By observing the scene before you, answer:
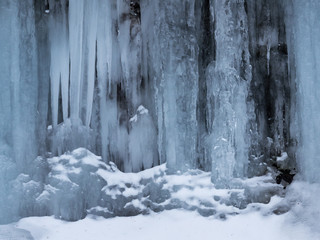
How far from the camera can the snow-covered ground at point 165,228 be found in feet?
32.4

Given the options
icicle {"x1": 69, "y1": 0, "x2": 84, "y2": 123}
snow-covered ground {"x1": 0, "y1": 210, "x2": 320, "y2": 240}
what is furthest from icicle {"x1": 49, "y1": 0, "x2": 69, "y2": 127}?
snow-covered ground {"x1": 0, "y1": 210, "x2": 320, "y2": 240}

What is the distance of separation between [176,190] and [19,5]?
504 centimetres

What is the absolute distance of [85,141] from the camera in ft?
39.3

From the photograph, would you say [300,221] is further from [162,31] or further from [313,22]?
[162,31]

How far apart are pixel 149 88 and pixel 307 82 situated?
359cm

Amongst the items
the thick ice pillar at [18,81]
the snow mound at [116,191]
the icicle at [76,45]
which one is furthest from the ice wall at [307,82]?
the thick ice pillar at [18,81]

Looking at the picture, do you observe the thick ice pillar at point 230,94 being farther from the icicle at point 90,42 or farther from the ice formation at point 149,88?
the icicle at point 90,42

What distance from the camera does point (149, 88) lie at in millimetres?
12250

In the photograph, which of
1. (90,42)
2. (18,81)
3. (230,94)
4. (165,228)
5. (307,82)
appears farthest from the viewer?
(90,42)

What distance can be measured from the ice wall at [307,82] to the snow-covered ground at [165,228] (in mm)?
1103

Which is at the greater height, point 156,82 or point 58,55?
point 58,55

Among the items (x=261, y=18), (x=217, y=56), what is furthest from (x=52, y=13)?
(x=261, y=18)

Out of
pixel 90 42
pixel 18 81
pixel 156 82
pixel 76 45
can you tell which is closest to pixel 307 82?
pixel 156 82

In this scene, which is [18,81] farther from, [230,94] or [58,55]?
[230,94]
